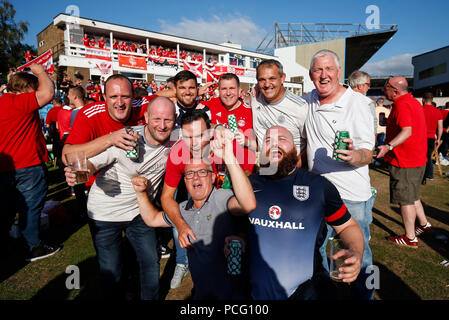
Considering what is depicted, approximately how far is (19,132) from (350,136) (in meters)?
4.43

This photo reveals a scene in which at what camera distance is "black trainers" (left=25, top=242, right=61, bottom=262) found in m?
3.99

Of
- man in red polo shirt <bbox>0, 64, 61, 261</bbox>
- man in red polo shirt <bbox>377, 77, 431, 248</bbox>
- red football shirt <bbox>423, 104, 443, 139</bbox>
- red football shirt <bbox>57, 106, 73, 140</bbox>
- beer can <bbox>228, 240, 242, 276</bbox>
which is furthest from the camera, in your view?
red football shirt <bbox>423, 104, 443, 139</bbox>

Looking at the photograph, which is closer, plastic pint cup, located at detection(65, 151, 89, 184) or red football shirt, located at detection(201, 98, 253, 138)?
plastic pint cup, located at detection(65, 151, 89, 184)

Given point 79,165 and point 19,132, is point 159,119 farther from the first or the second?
point 19,132

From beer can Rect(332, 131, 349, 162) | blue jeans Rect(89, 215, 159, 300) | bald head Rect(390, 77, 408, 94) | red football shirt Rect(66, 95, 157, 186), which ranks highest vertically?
bald head Rect(390, 77, 408, 94)

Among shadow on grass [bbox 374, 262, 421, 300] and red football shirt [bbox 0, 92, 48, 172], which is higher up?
red football shirt [bbox 0, 92, 48, 172]

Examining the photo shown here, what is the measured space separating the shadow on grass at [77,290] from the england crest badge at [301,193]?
8.19 feet

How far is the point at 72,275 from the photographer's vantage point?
3.56 m

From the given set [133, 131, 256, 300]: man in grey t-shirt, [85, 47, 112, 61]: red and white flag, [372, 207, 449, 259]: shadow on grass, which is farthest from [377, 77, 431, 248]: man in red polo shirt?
[85, 47, 112, 61]: red and white flag

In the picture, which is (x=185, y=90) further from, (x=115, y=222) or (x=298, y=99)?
(x=115, y=222)

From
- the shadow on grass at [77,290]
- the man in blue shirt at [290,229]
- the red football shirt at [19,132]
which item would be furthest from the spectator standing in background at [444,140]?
the red football shirt at [19,132]

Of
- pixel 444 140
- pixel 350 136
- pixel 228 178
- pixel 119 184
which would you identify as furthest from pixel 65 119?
pixel 444 140

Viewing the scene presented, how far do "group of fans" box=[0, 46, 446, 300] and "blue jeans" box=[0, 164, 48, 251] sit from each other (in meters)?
0.02

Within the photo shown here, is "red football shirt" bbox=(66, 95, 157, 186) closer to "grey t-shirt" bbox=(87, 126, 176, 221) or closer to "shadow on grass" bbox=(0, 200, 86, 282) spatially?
"grey t-shirt" bbox=(87, 126, 176, 221)
